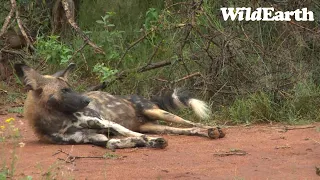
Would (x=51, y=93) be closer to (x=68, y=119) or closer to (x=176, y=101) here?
(x=68, y=119)

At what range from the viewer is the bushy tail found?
6.27 metres

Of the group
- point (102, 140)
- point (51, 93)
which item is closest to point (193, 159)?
point (102, 140)

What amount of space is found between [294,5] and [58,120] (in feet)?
10.6

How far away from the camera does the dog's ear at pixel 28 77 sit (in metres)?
5.47

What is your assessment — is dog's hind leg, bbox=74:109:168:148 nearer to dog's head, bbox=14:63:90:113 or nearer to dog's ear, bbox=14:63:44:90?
dog's head, bbox=14:63:90:113

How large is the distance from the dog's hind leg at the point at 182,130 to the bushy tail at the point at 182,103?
30cm

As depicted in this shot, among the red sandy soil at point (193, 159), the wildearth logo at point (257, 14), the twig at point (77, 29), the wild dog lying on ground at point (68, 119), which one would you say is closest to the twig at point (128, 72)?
the twig at point (77, 29)

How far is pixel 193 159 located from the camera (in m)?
4.65

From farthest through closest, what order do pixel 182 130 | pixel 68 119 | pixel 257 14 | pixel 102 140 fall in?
pixel 257 14 < pixel 182 130 < pixel 68 119 < pixel 102 140

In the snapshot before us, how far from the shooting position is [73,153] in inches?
189

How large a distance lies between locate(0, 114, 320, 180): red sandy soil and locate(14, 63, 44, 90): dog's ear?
1.62 ft

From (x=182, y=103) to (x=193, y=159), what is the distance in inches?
70.5

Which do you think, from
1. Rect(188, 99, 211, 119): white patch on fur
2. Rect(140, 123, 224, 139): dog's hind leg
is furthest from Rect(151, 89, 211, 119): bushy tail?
Rect(140, 123, 224, 139): dog's hind leg

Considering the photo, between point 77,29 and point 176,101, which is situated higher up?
point 77,29
